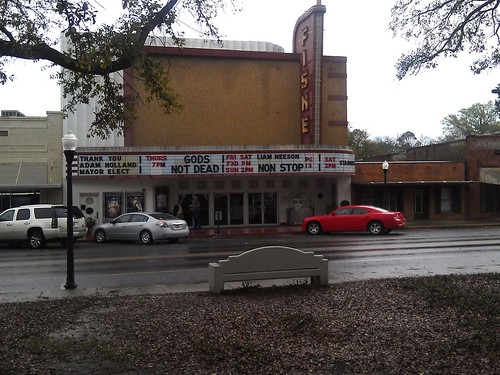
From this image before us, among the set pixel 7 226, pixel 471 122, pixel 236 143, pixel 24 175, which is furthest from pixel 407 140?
pixel 7 226

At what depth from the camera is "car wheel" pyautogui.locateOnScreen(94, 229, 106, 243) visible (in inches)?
907

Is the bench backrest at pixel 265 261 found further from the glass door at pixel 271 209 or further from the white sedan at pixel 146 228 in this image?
the glass door at pixel 271 209

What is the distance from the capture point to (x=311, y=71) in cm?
3036

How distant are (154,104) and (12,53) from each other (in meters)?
22.6

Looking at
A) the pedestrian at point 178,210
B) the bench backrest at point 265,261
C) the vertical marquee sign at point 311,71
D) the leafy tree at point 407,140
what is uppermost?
the leafy tree at point 407,140

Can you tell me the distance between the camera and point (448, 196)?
1330 inches

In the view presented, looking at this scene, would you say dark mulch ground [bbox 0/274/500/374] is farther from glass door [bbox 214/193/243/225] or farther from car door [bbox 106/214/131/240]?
glass door [bbox 214/193/243/225]

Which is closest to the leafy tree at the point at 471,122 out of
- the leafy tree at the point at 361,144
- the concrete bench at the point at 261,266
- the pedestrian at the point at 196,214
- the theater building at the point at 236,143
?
the leafy tree at the point at 361,144

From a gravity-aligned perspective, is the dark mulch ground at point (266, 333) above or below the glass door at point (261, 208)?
below

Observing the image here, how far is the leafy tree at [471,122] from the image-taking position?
224 ft

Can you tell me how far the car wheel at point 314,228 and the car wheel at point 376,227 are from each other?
2.48 meters

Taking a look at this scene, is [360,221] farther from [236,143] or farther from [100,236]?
[100,236]

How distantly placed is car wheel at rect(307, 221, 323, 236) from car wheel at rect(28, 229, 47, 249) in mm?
12416

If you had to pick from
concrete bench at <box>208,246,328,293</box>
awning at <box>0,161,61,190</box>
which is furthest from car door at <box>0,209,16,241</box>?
concrete bench at <box>208,246,328,293</box>
